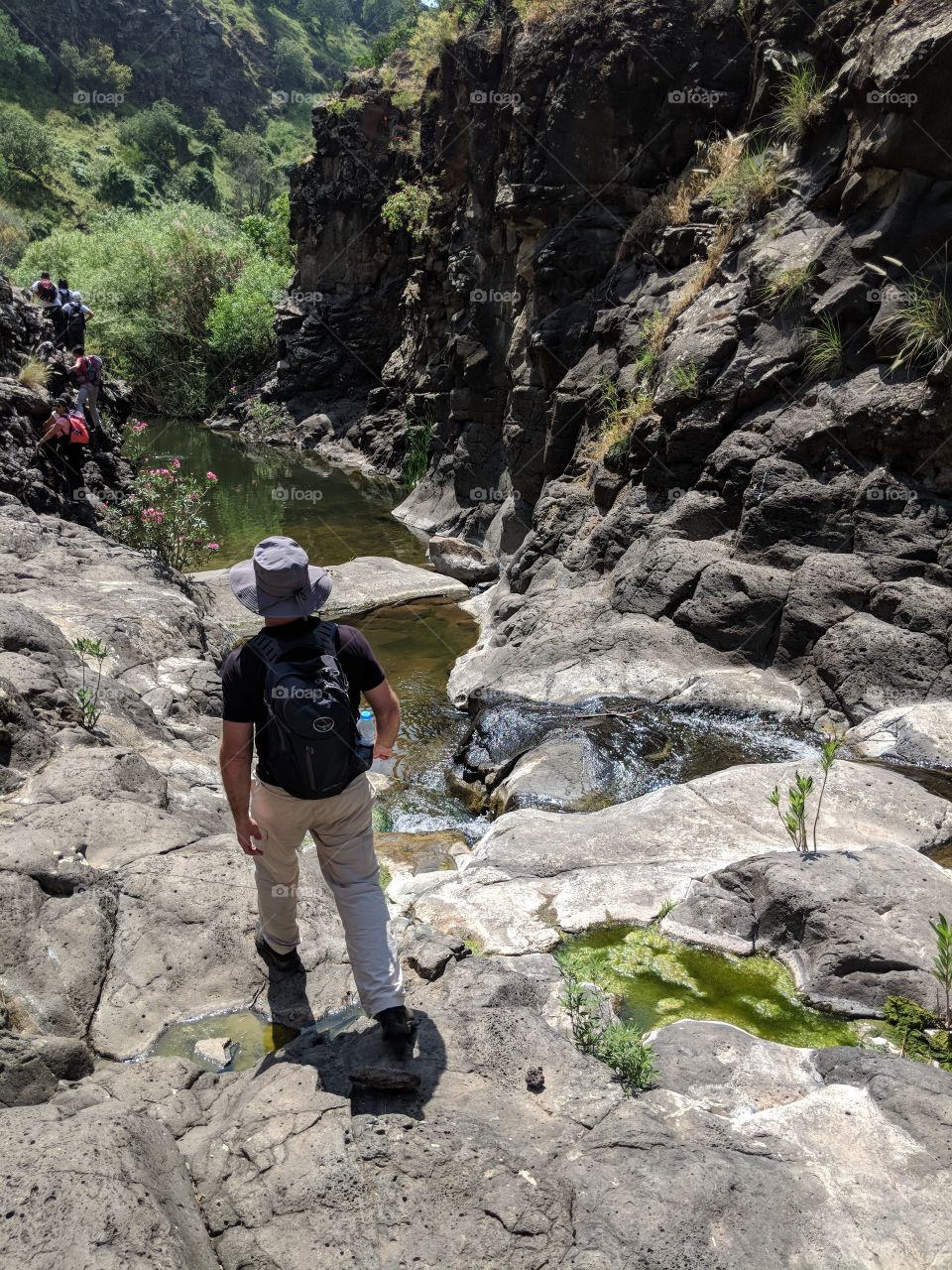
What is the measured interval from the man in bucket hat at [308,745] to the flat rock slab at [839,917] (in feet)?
5.83

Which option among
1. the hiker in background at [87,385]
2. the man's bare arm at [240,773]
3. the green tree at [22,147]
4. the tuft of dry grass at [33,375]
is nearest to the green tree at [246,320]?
the hiker in background at [87,385]

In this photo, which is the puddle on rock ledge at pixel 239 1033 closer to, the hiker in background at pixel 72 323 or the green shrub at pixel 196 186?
the hiker in background at pixel 72 323

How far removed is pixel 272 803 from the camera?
10.4 feet

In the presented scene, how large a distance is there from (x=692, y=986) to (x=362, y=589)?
9980 millimetres

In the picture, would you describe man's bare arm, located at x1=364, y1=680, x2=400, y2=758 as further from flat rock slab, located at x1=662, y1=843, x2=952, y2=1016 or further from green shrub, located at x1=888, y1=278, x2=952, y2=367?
green shrub, located at x1=888, y1=278, x2=952, y2=367

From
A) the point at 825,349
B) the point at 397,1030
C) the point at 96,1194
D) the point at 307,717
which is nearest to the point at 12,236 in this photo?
the point at 825,349

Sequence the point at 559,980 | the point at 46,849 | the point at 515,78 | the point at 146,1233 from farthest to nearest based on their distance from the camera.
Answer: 1. the point at 515,78
2. the point at 46,849
3. the point at 559,980
4. the point at 146,1233

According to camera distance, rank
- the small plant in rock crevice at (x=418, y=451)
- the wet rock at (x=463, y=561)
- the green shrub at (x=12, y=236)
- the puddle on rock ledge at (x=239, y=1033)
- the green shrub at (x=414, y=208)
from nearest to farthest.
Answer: the puddle on rock ledge at (x=239, y=1033)
the wet rock at (x=463, y=561)
the small plant in rock crevice at (x=418, y=451)
the green shrub at (x=414, y=208)
the green shrub at (x=12, y=236)

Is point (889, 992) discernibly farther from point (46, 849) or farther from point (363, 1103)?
point (46, 849)

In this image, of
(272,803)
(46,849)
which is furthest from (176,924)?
(272,803)

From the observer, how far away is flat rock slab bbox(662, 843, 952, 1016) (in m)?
3.69

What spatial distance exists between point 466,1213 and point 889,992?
7.25 ft

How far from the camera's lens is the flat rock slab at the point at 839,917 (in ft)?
12.1

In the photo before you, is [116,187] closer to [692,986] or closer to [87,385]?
[87,385]
